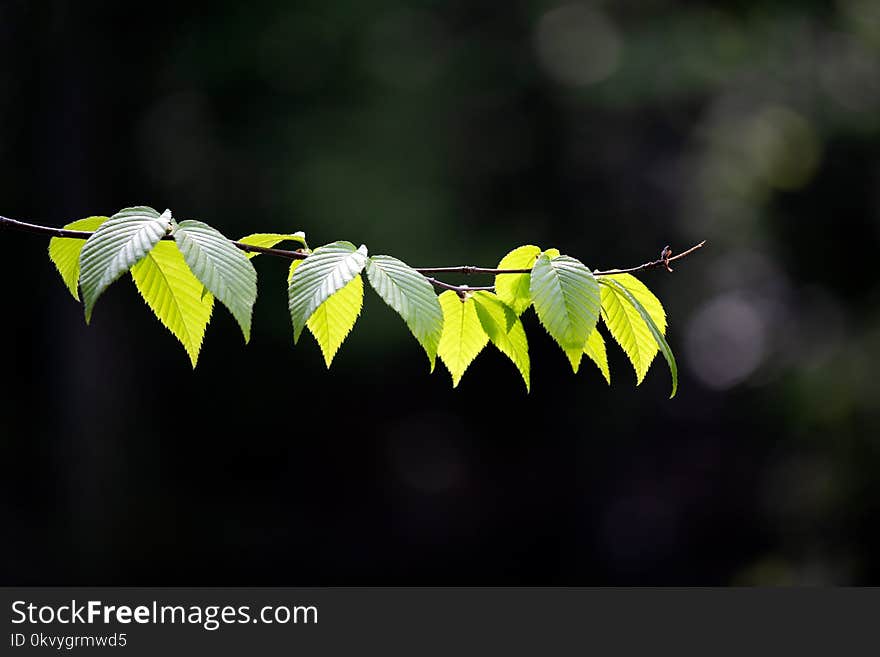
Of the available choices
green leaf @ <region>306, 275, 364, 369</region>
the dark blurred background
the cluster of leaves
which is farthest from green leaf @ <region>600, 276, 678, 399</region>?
the dark blurred background

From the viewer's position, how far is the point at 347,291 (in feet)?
3.67

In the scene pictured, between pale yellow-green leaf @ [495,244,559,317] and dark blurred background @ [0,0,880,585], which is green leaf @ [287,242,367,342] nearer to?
pale yellow-green leaf @ [495,244,559,317]

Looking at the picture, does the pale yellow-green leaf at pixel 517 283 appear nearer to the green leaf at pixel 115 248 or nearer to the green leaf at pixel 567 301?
the green leaf at pixel 567 301

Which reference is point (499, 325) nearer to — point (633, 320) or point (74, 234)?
point (633, 320)

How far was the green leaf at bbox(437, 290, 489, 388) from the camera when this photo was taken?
1227mm

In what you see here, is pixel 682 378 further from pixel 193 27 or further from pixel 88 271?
pixel 88 271

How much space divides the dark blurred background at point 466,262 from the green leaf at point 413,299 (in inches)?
200

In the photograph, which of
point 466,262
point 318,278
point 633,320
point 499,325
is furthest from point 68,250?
point 466,262

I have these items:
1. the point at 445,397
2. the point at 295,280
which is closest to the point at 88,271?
the point at 295,280

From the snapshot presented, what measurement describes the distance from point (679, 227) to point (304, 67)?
2.73 m

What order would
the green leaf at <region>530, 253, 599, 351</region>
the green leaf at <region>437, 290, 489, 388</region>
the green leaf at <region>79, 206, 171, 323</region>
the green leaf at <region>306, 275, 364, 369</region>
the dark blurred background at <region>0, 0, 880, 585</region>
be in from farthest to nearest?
the dark blurred background at <region>0, 0, 880, 585</region>
the green leaf at <region>437, 290, 489, 388</region>
the green leaf at <region>306, 275, 364, 369</region>
the green leaf at <region>530, 253, 599, 351</region>
the green leaf at <region>79, 206, 171, 323</region>

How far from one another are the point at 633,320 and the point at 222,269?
489 mm

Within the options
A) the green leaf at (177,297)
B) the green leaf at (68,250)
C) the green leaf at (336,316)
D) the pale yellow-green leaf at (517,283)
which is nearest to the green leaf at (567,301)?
the pale yellow-green leaf at (517,283)

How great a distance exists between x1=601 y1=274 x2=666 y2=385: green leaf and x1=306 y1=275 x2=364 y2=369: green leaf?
29 centimetres
